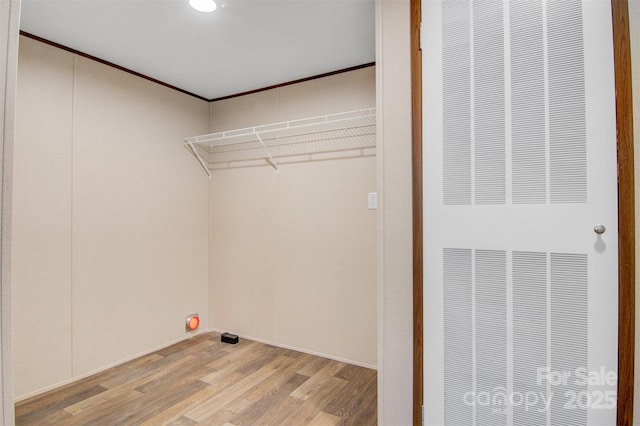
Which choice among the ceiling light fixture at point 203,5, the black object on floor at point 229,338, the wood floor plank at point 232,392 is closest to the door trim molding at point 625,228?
the ceiling light fixture at point 203,5

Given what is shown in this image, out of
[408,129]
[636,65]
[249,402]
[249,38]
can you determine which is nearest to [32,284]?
[249,402]

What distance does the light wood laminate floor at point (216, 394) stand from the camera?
1938mm

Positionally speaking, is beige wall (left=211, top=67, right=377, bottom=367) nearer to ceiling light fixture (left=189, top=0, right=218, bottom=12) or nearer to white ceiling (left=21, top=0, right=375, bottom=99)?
white ceiling (left=21, top=0, right=375, bottom=99)

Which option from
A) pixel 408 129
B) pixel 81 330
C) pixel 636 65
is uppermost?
pixel 636 65

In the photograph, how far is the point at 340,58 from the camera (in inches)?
98.3

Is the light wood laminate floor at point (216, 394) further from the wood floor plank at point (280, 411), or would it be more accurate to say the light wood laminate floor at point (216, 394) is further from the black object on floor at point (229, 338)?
the black object on floor at point (229, 338)

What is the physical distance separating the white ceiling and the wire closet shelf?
44 cm

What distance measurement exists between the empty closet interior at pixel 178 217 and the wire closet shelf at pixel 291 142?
12 millimetres

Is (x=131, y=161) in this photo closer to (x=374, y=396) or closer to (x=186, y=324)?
(x=186, y=324)

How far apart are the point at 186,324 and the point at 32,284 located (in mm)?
1330

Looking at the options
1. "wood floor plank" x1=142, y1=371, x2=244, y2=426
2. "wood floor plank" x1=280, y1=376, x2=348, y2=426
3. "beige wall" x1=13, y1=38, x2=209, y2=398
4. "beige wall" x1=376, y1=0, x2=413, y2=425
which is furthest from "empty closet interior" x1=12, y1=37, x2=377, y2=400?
"beige wall" x1=376, y1=0, x2=413, y2=425

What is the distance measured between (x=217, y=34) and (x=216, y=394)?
7.85ft

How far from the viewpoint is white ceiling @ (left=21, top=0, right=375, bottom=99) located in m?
1.87

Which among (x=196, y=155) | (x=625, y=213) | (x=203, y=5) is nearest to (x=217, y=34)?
(x=203, y=5)
